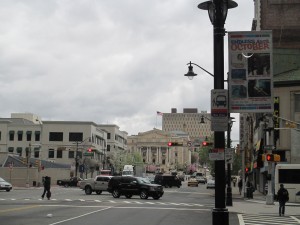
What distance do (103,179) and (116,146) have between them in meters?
101

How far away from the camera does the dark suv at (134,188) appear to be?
4022 cm

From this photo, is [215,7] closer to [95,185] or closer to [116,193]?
[116,193]

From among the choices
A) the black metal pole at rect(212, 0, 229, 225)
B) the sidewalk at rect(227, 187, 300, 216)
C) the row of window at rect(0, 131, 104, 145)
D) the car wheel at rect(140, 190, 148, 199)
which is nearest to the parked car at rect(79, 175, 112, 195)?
the car wheel at rect(140, 190, 148, 199)

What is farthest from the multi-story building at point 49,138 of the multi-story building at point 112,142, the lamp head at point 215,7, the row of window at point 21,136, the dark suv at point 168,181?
the lamp head at point 215,7

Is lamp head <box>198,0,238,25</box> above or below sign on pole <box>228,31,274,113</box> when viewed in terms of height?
above

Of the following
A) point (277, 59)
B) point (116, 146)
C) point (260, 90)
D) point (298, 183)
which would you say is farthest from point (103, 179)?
point (116, 146)

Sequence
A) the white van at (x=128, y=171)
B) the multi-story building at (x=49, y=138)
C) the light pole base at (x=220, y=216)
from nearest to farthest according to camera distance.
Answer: the light pole base at (x=220, y=216) → the white van at (x=128, y=171) → the multi-story building at (x=49, y=138)

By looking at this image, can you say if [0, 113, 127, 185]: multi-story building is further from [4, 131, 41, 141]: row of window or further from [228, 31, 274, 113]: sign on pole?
[228, 31, 274, 113]: sign on pole

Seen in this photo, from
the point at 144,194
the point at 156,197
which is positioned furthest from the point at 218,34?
the point at 156,197

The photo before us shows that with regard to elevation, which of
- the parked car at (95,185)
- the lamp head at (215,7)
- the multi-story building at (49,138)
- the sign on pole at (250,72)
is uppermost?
the multi-story building at (49,138)

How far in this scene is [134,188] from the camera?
40.8 m

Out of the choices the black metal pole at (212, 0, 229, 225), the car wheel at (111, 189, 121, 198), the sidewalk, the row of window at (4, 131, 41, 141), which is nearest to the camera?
the black metal pole at (212, 0, 229, 225)

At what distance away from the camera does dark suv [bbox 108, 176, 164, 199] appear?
40.2m

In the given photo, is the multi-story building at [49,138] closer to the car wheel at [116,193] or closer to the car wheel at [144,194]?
the car wheel at [116,193]
